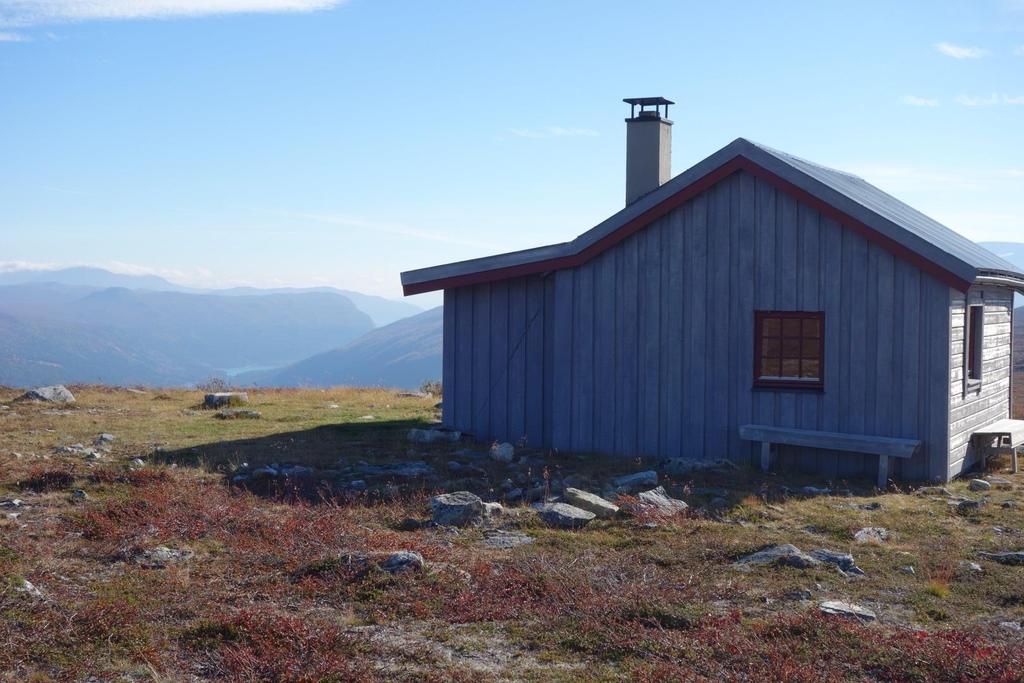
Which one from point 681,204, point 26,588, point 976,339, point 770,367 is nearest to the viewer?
point 26,588

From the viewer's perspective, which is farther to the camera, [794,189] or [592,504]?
[794,189]

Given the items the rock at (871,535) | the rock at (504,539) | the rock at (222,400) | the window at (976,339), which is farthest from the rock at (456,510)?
the rock at (222,400)

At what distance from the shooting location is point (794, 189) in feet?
49.0

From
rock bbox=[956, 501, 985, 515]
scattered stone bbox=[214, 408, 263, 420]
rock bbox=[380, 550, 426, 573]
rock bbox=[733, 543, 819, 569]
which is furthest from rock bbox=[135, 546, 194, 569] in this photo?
scattered stone bbox=[214, 408, 263, 420]

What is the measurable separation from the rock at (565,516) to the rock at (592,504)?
14 cm

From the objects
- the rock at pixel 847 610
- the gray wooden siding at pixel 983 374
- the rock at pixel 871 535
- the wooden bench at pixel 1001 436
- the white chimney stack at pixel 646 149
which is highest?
the white chimney stack at pixel 646 149

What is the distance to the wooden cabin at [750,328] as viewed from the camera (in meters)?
14.4

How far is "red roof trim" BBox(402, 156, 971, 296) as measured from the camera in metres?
14.1

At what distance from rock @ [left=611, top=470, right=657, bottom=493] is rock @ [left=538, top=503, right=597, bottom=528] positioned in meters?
1.96

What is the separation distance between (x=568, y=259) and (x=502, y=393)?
9.61ft

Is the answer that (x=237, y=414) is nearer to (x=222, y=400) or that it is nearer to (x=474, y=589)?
(x=222, y=400)

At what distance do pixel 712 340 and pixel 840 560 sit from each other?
6.76m

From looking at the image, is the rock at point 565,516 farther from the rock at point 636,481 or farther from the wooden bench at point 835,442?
the wooden bench at point 835,442

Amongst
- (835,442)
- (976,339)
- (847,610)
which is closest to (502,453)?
(835,442)
